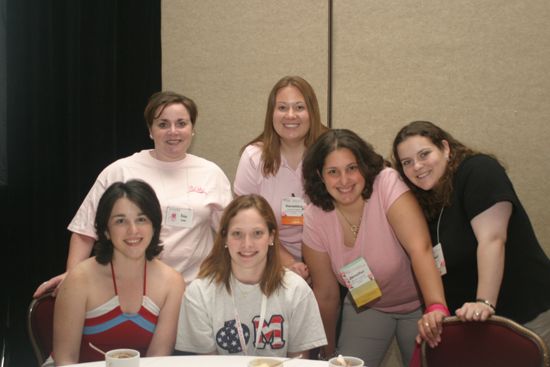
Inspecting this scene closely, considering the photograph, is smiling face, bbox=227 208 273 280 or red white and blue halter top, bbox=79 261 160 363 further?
smiling face, bbox=227 208 273 280

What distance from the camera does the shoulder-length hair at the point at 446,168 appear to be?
8.15ft

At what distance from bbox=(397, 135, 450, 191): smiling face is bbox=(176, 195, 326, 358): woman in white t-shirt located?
635mm

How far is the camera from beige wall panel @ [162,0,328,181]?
3881 millimetres

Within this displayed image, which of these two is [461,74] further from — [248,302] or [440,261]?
[248,302]

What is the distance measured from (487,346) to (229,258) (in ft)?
3.34

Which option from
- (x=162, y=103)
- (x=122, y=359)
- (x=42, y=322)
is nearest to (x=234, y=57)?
(x=162, y=103)

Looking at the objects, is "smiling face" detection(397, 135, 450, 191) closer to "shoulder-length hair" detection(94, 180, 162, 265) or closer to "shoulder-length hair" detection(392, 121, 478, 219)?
"shoulder-length hair" detection(392, 121, 478, 219)

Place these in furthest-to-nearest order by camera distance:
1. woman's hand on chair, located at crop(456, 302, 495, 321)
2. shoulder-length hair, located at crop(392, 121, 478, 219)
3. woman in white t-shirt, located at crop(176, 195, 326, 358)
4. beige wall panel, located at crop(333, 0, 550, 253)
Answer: beige wall panel, located at crop(333, 0, 550, 253) < shoulder-length hair, located at crop(392, 121, 478, 219) < woman in white t-shirt, located at crop(176, 195, 326, 358) < woman's hand on chair, located at crop(456, 302, 495, 321)

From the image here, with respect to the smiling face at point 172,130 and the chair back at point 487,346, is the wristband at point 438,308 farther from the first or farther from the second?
the smiling face at point 172,130

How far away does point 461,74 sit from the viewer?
12.0ft

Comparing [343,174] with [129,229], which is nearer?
[129,229]

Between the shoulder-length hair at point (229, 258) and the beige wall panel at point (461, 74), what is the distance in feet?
4.85

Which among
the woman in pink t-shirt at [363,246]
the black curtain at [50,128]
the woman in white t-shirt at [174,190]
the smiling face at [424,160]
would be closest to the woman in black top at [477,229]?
the smiling face at [424,160]

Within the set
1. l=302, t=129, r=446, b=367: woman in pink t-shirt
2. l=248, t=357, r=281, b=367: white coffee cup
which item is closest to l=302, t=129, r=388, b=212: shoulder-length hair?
l=302, t=129, r=446, b=367: woman in pink t-shirt
